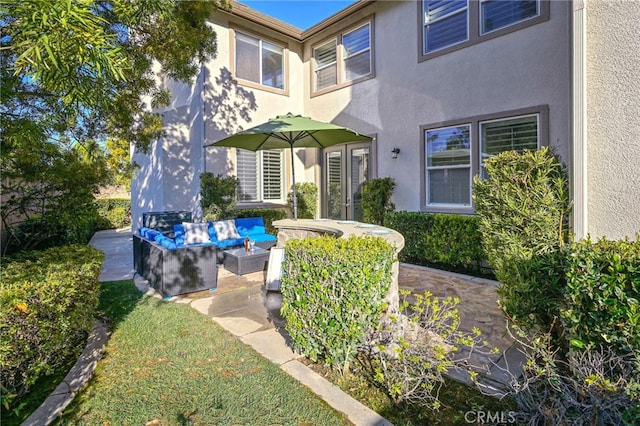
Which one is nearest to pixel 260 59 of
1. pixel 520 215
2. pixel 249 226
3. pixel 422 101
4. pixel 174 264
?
pixel 422 101

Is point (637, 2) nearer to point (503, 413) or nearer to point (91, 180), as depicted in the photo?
point (503, 413)

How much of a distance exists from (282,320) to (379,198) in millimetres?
5654

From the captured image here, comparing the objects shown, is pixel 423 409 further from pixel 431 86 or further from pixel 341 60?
pixel 341 60

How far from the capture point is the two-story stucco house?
3158 millimetres

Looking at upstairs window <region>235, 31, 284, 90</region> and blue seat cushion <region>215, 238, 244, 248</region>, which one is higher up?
upstairs window <region>235, 31, 284, 90</region>

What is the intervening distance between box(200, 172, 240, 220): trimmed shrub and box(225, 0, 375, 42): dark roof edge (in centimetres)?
482

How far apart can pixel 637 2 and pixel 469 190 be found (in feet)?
17.9

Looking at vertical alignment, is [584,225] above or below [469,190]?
below

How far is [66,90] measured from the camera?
283cm

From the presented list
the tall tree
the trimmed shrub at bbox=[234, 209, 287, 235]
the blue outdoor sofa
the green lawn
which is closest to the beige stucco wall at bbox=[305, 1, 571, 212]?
the trimmed shrub at bbox=[234, 209, 287, 235]

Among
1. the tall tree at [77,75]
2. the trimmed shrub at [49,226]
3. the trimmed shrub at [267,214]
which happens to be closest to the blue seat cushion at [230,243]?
the trimmed shrub at [267,214]

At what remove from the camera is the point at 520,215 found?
429 cm

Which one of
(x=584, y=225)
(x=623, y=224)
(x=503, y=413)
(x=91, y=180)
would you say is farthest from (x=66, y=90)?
(x=623, y=224)

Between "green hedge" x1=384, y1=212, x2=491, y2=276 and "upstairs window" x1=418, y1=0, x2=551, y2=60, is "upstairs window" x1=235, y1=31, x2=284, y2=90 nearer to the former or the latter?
"upstairs window" x1=418, y1=0, x2=551, y2=60
